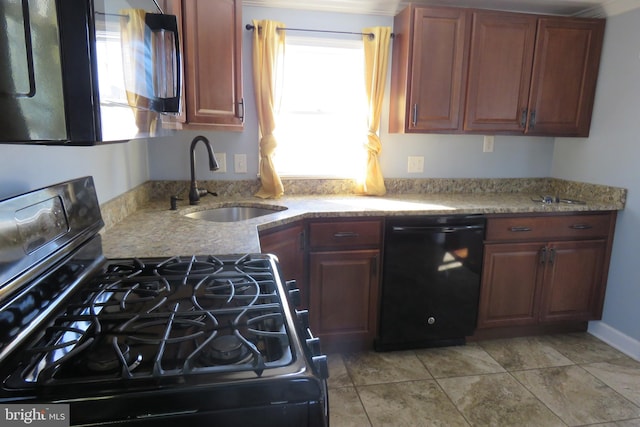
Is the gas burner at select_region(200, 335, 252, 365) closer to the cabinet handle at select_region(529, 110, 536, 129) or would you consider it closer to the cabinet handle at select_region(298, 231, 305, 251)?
the cabinet handle at select_region(298, 231, 305, 251)

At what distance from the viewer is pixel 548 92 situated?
106 inches

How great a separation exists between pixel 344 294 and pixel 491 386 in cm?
94

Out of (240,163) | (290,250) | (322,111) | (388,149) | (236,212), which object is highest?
(322,111)

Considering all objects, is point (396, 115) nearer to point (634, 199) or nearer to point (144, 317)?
point (634, 199)

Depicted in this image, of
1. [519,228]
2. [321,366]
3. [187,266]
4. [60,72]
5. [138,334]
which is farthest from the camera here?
[519,228]

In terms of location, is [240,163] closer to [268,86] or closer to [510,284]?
[268,86]

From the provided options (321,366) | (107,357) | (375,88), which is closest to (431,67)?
(375,88)

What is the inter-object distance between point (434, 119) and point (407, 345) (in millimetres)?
1462

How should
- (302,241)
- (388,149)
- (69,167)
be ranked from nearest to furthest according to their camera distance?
(69,167) < (302,241) < (388,149)

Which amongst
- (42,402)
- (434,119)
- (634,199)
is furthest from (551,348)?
(42,402)

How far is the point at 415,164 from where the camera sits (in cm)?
297

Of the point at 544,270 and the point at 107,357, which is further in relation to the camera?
the point at 544,270

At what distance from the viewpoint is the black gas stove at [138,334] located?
0.61 metres

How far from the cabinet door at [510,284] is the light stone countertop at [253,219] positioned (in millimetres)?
269
